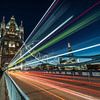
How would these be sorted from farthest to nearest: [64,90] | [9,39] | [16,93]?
1. [9,39]
2. [64,90]
3. [16,93]

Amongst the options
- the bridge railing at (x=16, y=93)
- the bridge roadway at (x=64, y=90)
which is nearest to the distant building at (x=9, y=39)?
the bridge roadway at (x=64, y=90)

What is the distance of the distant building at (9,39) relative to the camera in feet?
447

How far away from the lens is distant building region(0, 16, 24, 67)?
136 meters

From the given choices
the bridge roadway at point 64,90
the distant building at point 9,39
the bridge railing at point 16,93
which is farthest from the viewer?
the distant building at point 9,39

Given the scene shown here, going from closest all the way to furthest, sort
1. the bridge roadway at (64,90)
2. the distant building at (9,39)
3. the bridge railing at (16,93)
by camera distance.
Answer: the bridge railing at (16,93), the bridge roadway at (64,90), the distant building at (9,39)

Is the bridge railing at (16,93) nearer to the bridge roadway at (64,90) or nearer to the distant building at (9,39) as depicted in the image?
the bridge roadway at (64,90)

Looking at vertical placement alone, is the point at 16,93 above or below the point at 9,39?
below

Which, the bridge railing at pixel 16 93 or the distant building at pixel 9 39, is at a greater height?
the distant building at pixel 9 39

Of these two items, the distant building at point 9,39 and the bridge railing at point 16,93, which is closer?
the bridge railing at point 16,93

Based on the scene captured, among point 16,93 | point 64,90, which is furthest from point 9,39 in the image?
point 16,93

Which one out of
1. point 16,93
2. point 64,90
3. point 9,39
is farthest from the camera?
point 9,39

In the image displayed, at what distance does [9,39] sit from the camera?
489ft

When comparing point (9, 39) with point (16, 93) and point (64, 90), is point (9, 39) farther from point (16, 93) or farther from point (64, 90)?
point (16, 93)

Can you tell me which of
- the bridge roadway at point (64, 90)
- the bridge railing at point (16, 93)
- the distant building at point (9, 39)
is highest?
the distant building at point (9, 39)
